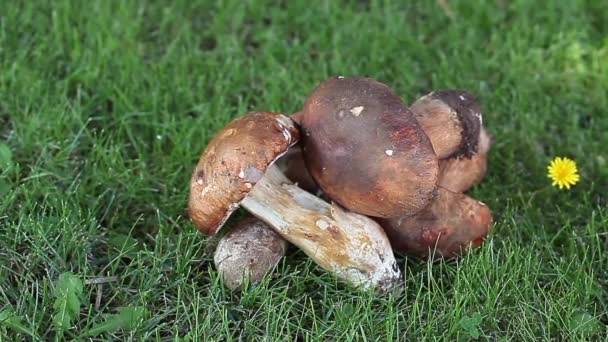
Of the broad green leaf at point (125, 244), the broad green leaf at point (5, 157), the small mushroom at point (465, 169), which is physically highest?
the small mushroom at point (465, 169)

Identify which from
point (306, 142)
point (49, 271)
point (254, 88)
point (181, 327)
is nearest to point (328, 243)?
point (306, 142)

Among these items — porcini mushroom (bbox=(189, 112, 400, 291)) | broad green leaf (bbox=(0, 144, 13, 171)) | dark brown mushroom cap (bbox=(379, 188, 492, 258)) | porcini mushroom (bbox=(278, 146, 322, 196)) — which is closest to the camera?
porcini mushroom (bbox=(189, 112, 400, 291))

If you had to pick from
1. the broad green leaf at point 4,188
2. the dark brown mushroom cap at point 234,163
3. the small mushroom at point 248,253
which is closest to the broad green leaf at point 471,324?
the small mushroom at point 248,253

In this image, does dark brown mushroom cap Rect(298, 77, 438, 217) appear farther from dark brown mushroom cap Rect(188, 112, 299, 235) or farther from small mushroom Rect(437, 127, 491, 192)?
small mushroom Rect(437, 127, 491, 192)

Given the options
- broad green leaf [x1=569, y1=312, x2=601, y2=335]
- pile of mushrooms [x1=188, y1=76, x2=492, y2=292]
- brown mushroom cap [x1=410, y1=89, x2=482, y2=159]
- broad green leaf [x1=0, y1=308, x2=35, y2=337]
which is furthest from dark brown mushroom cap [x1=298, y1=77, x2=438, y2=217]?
broad green leaf [x1=0, y1=308, x2=35, y2=337]

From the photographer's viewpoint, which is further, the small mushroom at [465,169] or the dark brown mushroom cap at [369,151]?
the small mushroom at [465,169]

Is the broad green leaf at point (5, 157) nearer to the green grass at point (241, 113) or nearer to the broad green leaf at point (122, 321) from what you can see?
the green grass at point (241, 113)

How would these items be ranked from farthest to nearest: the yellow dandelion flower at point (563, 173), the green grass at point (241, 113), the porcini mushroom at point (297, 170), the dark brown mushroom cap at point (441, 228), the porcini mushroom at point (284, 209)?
1. the yellow dandelion flower at point (563, 173)
2. the porcini mushroom at point (297, 170)
3. the dark brown mushroom cap at point (441, 228)
4. the green grass at point (241, 113)
5. the porcini mushroom at point (284, 209)

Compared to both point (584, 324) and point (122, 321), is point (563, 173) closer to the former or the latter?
point (584, 324)
